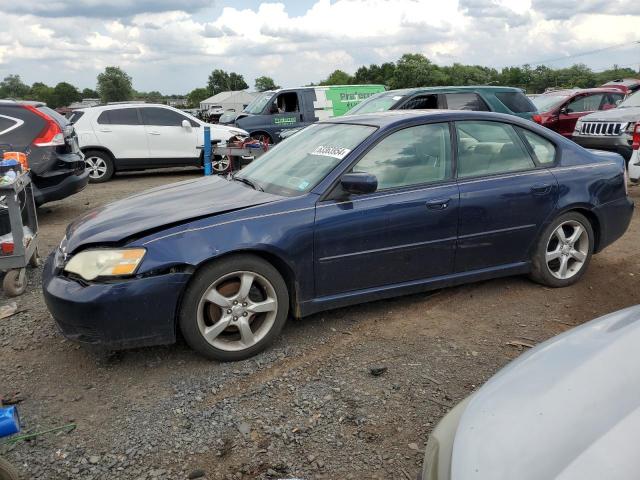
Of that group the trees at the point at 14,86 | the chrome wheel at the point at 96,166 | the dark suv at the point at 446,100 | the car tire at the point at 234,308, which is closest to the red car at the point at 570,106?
the dark suv at the point at 446,100

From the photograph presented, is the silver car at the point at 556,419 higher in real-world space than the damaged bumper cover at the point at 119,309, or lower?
higher

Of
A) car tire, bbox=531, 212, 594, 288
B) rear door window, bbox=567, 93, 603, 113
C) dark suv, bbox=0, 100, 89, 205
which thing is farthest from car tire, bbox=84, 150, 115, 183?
rear door window, bbox=567, 93, 603, 113

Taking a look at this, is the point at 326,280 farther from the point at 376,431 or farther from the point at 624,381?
the point at 624,381

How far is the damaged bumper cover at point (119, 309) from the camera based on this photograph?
10.2 ft

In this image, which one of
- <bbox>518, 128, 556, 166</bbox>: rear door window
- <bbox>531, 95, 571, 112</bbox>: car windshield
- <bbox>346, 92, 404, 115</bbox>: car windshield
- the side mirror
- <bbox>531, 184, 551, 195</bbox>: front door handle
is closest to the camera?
the side mirror

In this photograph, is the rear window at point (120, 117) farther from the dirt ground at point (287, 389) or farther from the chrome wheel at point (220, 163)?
the dirt ground at point (287, 389)

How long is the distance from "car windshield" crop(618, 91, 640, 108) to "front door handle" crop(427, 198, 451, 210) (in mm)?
8208

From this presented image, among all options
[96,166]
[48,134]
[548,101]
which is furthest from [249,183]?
[548,101]

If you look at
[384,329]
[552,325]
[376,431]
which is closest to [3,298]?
[384,329]

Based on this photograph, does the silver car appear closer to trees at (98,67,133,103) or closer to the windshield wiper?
the windshield wiper

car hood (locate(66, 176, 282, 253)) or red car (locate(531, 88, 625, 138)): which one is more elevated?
red car (locate(531, 88, 625, 138))

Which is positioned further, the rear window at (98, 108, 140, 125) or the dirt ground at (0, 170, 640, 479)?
the rear window at (98, 108, 140, 125)

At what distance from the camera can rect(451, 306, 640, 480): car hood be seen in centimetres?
140

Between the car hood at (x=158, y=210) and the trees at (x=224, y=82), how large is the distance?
369 feet
